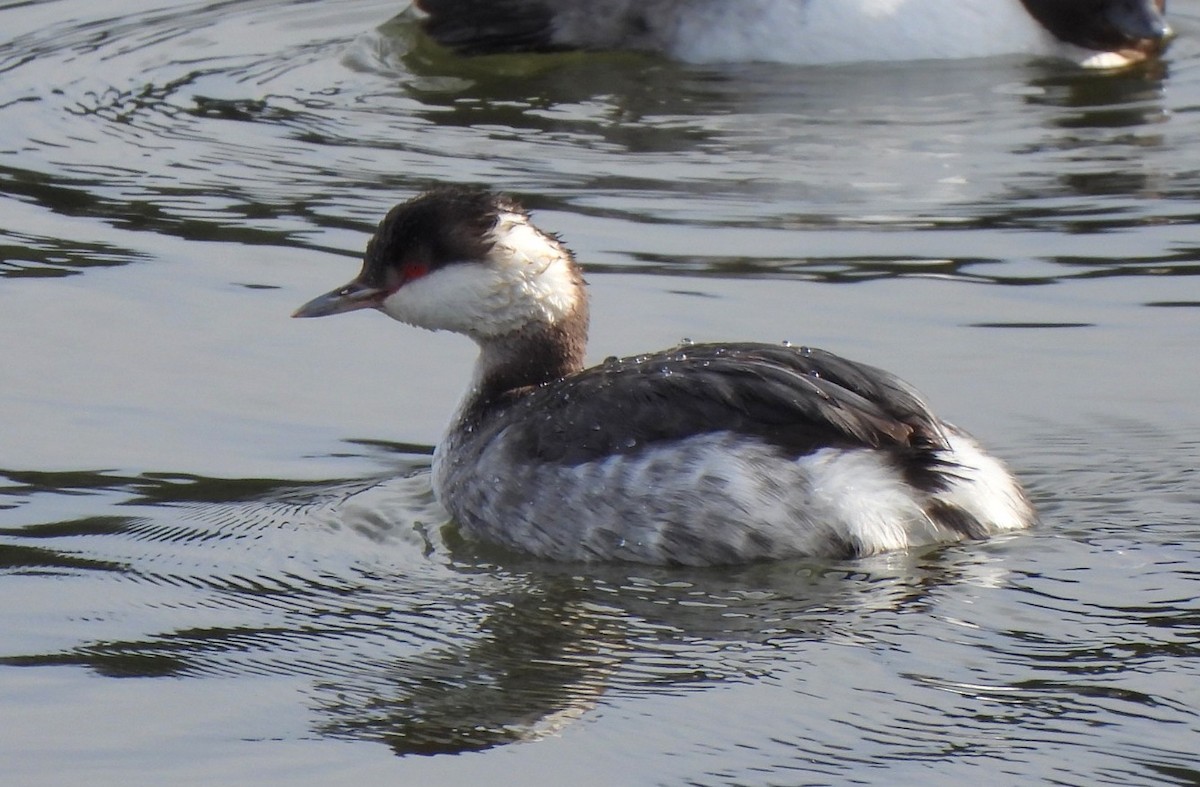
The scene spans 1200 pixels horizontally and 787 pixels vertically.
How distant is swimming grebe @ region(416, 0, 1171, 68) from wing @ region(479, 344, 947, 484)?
16.0ft

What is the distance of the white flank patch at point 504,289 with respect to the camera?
21.0 feet

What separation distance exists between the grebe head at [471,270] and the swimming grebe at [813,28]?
446 cm

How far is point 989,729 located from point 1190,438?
2099 millimetres

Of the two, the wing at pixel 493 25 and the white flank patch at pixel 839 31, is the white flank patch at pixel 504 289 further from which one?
the wing at pixel 493 25

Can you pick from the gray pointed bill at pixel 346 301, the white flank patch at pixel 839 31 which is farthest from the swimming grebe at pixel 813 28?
the gray pointed bill at pixel 346 301

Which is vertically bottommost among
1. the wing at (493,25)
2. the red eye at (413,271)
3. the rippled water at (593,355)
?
the rippled water at (593,355)

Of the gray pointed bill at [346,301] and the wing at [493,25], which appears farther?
the wing at [493,25]

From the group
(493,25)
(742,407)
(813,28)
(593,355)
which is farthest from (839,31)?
(742,407)

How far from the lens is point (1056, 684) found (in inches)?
186

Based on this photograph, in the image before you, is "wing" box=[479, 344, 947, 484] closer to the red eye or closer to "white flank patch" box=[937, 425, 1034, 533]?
"white flank patch" box=[937, 425, 1034, 533]

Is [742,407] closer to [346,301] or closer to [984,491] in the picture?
[984,491]

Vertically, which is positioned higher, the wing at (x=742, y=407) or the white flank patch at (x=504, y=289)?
the white flank patch at (x=504, y=289)

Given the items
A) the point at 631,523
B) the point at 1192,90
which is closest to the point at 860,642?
the point at 631,523

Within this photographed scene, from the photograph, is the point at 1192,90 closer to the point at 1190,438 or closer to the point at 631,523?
the point at 1190,438
